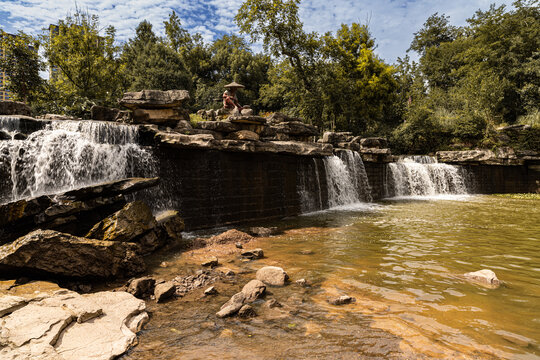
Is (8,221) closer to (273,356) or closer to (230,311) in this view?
(230,311)

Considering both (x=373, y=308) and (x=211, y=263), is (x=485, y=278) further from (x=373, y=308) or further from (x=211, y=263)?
(x=211, y=263)

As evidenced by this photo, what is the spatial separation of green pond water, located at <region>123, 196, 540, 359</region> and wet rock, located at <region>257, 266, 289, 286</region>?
144 millimetres

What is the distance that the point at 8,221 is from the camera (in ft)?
16.1

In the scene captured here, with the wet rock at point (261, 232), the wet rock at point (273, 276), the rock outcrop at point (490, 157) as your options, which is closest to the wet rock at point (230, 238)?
the wet rock at point (261, 232)

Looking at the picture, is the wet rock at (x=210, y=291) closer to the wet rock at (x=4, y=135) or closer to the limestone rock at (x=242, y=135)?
the wet rock at (x=4, y=135)

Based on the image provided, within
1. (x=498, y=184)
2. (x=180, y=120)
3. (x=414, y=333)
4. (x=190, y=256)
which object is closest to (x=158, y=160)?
(x=180, y=120)

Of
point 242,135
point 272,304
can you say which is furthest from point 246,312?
point 242,135

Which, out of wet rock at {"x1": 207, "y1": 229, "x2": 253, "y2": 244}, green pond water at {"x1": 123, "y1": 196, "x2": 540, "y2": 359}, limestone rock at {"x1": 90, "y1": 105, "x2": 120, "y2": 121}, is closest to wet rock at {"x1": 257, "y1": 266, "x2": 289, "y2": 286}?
green pond water at {"x1": 123, "y1": 196, "x2": 540, "y2": 359}

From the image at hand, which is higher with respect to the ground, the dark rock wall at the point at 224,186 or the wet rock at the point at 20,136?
the wet rock at the point at 20,136

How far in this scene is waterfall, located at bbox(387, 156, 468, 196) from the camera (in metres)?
17.6

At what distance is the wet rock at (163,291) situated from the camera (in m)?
3.71

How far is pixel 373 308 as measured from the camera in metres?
3.46

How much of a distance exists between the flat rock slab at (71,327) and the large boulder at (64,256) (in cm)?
72

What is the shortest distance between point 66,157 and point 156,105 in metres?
3.64
